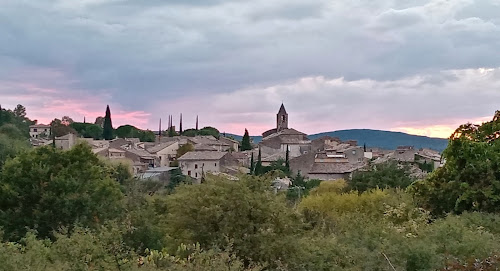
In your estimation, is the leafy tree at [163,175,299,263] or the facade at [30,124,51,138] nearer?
the leafy tree at [163,175,299,263]

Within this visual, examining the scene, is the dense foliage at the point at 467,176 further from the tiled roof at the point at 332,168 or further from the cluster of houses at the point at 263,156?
the tiled roof at the point at 332,168

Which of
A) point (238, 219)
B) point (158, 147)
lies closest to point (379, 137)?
point (158, 147)

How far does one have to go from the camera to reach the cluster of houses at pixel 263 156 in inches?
2520

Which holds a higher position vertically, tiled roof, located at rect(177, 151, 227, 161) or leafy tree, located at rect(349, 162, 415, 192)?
tiled roof, located at rect(177, 151, 227, 161)

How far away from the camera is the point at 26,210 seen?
22.1 metres

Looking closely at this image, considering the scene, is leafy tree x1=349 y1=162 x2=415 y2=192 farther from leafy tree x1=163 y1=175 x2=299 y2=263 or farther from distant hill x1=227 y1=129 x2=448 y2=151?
distant hill x1=227 y1=129 x2=448 y2=151

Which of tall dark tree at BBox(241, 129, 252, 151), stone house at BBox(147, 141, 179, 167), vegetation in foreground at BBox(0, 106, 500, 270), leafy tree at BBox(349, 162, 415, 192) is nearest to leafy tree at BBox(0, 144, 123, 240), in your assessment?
vegetation in foreground at BBox(0, 106, 500, 270)

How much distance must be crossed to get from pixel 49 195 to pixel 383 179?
67.7ft

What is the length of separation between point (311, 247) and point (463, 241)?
3.25 metres

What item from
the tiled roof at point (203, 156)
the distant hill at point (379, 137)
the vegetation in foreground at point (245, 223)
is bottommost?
the vegetation in foreground at point (245, 223)

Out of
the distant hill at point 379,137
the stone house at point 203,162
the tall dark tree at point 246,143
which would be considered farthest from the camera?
the distant hill at point 379,137

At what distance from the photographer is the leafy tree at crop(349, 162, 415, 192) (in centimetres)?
3534

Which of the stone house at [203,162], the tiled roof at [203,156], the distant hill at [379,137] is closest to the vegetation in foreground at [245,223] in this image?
the stone house at [203,162]

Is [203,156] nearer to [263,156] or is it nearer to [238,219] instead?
[263,156]
